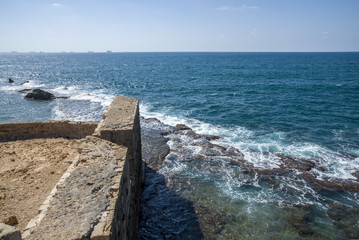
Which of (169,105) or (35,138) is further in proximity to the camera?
(169,105)

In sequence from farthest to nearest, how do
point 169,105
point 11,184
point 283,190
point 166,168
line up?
1. point 169,105
2. point 166,168
3. point 283,190
4. point 11,184

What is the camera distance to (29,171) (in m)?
8.69

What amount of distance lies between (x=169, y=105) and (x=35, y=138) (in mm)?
19824

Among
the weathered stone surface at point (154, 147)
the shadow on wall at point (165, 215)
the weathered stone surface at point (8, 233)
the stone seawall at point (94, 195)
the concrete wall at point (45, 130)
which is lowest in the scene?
the shadow on wall at point (165, 215)

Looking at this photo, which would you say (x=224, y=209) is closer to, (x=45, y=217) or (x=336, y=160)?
(x=45, y=217)

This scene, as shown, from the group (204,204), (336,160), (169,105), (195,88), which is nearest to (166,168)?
(204,204)

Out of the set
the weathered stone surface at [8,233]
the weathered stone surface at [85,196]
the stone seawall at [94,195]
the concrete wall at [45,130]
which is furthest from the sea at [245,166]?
the weathered stone surface at [8,233]

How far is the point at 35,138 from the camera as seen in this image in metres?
11.6

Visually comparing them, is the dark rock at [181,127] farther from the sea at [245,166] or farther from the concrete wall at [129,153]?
the concrete wall at [129,153]

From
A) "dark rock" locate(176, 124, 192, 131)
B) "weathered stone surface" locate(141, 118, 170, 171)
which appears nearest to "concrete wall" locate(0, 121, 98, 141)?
"weathered stone surface" locate(141, 118, 170, 171)

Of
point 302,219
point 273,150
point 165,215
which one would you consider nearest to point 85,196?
point 165,215

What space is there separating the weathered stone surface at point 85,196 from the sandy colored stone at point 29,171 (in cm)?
199

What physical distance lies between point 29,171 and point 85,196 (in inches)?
194

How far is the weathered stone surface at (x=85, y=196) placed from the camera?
4.38 meters
